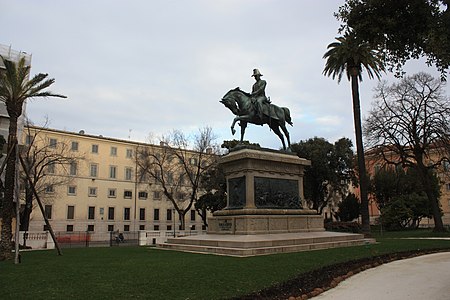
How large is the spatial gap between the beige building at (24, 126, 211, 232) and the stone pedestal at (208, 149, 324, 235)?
38791mm

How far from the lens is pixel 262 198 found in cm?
1877

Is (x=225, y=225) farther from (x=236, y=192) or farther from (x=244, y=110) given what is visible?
(x=244, y=110)

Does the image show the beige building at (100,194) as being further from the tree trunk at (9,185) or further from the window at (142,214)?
the tree trunk at (9,185)

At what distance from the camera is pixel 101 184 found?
64000 millimetres

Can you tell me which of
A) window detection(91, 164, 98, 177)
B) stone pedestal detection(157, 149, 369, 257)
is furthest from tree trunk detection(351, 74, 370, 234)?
window detection(91, 164, 98, 177)

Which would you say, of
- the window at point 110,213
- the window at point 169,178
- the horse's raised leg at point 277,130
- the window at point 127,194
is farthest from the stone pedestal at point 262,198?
the window at point 127,194

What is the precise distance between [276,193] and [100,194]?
4974cm

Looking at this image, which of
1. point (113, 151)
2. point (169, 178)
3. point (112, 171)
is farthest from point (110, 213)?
point (169, 178)

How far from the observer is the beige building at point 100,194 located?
58250 mm

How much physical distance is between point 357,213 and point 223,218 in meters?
42.5

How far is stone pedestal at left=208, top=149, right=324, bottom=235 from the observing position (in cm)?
1780

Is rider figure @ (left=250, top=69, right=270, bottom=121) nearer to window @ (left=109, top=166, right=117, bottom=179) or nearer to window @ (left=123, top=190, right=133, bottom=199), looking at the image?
window @ (left=109, top=166, right=117, bottom=179)

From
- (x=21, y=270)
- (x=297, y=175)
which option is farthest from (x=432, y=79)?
(x=21, y=270)

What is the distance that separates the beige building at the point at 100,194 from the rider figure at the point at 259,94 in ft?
126
